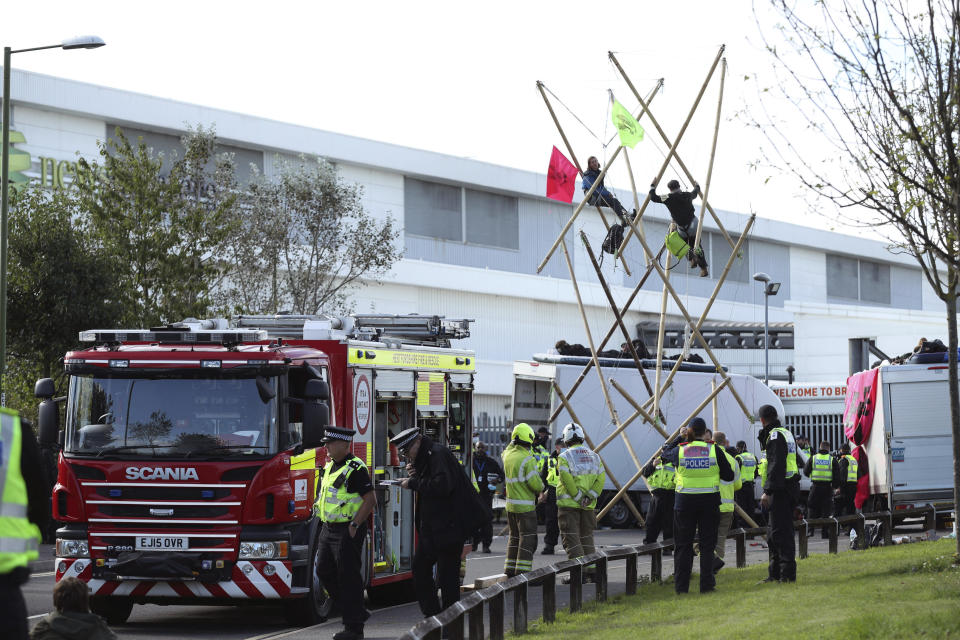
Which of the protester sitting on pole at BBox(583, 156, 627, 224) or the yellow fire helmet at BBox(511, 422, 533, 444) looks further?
the protester sitting on pole at BBox(583, 156, 627, 224)

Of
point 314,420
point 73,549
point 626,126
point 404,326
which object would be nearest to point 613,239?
point 626,126

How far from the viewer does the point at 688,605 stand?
1312cm

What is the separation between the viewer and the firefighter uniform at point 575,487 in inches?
617

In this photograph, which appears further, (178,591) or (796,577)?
(796,577)

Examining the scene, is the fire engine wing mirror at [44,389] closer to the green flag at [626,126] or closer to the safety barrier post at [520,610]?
the safety barrier post at [520,610]

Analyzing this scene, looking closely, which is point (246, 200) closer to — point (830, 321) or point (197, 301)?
point (197, 301)

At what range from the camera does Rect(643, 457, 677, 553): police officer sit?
18.0 meters

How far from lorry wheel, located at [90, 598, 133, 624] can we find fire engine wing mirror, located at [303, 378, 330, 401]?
2.68 meters

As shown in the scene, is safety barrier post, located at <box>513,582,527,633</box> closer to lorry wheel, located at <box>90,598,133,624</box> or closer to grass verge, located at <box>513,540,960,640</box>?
grass verge, located at <box>513,540,960,640</box>

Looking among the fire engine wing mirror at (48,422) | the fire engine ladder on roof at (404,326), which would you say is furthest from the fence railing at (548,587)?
the fire engine wing mirror at (48,422)

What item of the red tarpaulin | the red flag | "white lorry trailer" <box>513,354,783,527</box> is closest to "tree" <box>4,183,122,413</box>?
"white lorry trailer" <box>513,354,783,527</box>

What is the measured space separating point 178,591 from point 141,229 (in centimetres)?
1628

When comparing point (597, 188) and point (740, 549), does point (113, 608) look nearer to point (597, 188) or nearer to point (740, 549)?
point (740, 549)

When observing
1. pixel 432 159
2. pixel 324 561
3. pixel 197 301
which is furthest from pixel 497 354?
pixel 324 561
